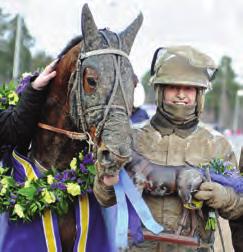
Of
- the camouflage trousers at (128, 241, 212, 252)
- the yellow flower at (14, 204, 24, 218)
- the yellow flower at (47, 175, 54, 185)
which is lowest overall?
the camouflage trousers at (128, 241, 212, 252)

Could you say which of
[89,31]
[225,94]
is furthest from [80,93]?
[225,94]

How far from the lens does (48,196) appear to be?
2.67 metres

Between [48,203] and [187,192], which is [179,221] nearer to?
[187,192]

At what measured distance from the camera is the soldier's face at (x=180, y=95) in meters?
2.46

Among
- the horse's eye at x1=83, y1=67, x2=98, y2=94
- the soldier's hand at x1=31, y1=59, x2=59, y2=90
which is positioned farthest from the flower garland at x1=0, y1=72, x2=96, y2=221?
the horse's eye at x1=83, y1=67, x2=98, y2=94

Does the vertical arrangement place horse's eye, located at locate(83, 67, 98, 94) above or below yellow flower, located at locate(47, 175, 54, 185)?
above

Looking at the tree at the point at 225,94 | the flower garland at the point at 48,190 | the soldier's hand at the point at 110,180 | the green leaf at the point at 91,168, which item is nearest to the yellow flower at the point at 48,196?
the flower garland at the point at 48,190

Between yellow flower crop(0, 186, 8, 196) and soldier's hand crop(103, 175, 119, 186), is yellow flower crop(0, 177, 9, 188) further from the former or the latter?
soldier's hand crop(103, 175, 119, 186)

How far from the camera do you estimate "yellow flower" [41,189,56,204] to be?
2.66m

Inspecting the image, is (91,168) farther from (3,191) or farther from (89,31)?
(89,31)

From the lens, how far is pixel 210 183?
7.36 ft

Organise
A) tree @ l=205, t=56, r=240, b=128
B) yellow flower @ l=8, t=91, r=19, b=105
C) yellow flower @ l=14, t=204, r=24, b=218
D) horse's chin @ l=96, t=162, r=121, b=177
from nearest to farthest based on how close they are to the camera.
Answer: horse's chin @ l=96, t=162, r=121, b=177
yellow flower @ l=14, t=204, r=24, b=218
yellow flower @ l=8, t=91, r=19, b=105
tree @ l=205, t=56, r=240, b=128

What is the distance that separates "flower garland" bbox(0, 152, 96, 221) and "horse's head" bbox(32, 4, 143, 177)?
29cm

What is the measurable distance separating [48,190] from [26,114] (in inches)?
16.7
